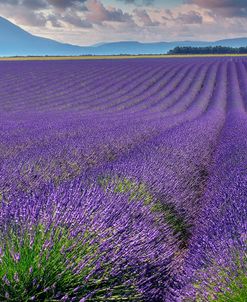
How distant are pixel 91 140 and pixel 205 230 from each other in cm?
369

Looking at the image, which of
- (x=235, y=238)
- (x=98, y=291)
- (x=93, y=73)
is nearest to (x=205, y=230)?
(x=235, y=238)

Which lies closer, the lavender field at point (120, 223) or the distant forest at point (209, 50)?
the lavender field at point (120, 223)

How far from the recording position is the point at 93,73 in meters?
25.4

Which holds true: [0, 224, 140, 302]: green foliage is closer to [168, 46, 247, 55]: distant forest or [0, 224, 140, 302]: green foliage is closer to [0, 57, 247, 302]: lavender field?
[0, 57, 247, 302]: lavender field

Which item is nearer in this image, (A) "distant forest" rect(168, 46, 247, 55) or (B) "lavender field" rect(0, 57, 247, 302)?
(B) "lavender field" rect(0, 57, 247, 302)

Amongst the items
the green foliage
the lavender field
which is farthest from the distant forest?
the green foliage

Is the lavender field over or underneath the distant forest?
over

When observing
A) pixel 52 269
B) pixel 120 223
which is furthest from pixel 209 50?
pixel 52 269

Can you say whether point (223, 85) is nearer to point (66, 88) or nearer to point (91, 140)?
point (66, 88)

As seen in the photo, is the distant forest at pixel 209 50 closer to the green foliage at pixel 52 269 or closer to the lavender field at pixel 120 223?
the lavender field at pixel 120 223

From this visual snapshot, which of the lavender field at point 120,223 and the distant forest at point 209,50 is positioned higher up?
the lavender field at point 120,223

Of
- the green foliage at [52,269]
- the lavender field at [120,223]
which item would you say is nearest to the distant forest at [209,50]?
the lavender field at [120,223]

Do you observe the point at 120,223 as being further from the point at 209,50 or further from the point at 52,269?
the point at 209,50

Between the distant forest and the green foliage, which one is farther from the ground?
the green foliage
